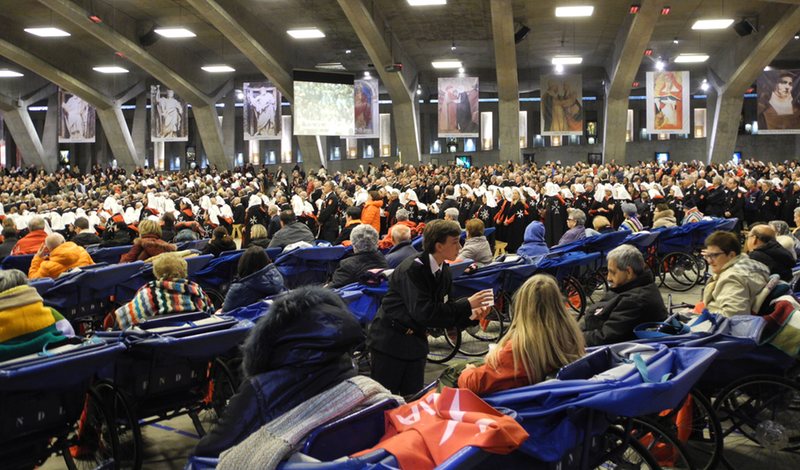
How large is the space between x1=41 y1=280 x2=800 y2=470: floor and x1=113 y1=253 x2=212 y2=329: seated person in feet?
2.73

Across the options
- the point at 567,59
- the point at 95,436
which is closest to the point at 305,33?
the point at 567,59

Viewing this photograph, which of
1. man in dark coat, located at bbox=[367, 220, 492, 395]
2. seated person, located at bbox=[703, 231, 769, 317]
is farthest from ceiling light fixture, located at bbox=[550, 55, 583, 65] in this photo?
man in dark coat, located at bbox=[367, 220, 492, 395]

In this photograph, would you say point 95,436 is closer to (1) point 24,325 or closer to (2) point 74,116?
(1) point 24,325

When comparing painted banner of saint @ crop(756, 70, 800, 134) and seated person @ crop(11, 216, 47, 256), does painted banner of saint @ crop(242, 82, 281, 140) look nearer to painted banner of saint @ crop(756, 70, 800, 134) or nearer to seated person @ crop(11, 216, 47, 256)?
painted banner of saint @ crop(756, 70, 800, 134)

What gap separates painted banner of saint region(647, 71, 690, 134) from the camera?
25.9 m

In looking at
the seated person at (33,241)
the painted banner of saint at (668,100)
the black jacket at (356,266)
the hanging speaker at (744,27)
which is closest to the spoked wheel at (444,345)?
the black jacket at (356,266)

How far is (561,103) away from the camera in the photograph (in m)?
→ 27.9

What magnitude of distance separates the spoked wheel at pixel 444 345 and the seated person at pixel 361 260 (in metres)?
0.89

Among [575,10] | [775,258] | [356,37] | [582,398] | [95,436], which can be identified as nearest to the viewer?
[582,398]

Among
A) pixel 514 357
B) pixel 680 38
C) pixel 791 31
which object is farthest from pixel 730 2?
pixel 514 357

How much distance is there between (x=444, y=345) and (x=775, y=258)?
123 inches

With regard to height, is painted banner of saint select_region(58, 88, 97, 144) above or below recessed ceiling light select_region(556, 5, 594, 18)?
below

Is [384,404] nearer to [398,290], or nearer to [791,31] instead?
[398,290]

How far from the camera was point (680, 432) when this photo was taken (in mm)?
4195
